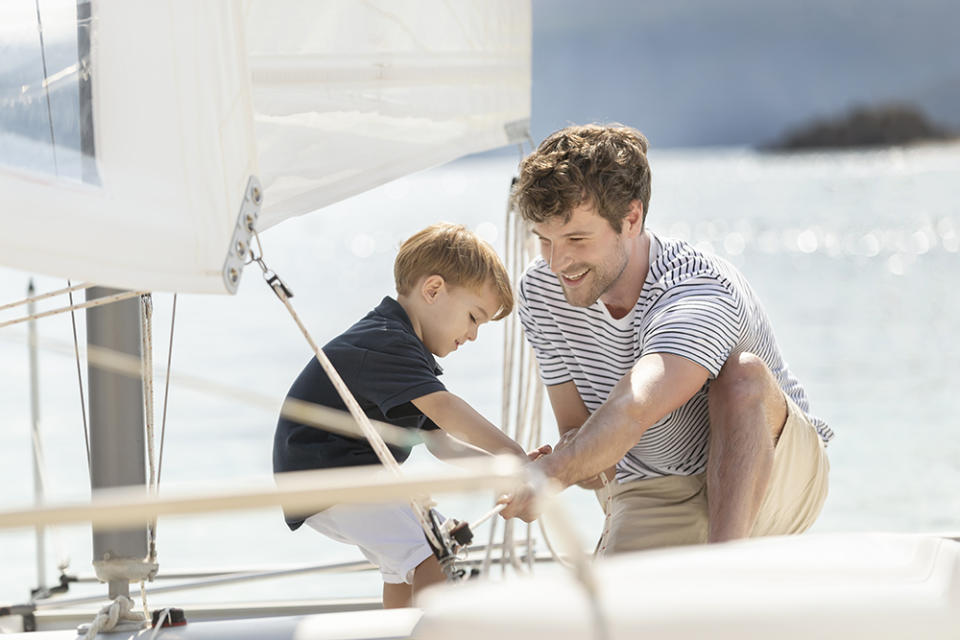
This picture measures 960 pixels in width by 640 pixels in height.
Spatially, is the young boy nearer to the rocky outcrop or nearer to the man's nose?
the man's nose

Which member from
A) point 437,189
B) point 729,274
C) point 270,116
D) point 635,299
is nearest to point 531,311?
point 635,299

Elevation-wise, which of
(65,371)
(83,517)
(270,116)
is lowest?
(65,371)

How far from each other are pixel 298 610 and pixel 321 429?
0.45m

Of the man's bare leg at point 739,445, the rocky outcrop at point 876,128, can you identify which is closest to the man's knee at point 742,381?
the man's bare leg at point 739,445

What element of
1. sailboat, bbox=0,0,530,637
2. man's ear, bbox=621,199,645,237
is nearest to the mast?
sailboat, bbox=0,0,530,637

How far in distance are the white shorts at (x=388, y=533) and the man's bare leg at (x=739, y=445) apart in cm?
40

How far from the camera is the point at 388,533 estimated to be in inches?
Answer: 64.6

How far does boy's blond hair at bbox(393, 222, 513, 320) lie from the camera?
1755 millimetres

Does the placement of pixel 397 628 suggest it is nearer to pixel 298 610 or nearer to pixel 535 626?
pixel 535 626

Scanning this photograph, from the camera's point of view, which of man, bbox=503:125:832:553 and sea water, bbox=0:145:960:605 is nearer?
man, bbox=503:125:832:553

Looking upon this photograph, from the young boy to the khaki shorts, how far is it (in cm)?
21

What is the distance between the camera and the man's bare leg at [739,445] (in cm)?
152

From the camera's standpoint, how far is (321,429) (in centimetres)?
171

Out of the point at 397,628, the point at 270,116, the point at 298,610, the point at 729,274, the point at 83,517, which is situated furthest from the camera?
the point at 298,610
